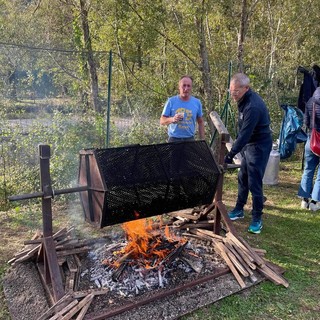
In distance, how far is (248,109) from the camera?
431cm

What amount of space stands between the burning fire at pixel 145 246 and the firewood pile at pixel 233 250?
396mm

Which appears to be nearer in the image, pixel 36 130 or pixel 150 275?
pixel 150 275

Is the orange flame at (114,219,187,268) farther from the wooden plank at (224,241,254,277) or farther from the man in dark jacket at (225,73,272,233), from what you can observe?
the man in dark jacket at (225,73,272,233)

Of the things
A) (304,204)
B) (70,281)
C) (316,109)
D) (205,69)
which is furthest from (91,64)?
(70,281)

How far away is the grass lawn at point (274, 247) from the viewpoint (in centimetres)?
323

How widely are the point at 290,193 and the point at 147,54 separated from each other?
5.77 m

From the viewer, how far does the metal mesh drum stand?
3121mm

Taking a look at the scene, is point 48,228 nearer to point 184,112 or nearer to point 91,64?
point 184,112

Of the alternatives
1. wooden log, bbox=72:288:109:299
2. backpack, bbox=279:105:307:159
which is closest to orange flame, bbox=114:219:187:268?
wooden log, bbox=72:288:109:299

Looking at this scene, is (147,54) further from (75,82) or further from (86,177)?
(86,177)

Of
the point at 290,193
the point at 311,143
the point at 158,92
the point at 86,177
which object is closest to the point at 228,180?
the point at 290,193

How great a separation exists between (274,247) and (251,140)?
145 cm

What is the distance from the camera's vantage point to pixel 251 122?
4.29m

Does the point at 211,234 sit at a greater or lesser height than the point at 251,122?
lesser
